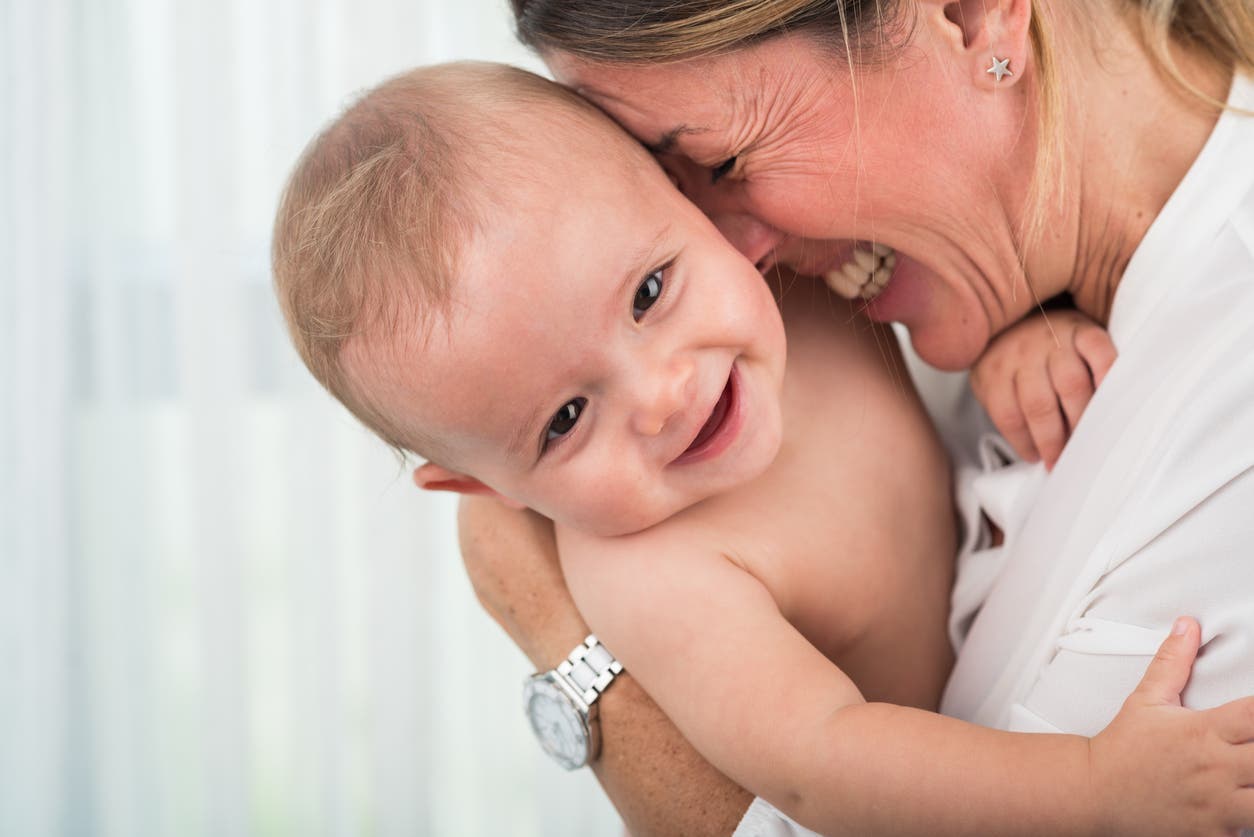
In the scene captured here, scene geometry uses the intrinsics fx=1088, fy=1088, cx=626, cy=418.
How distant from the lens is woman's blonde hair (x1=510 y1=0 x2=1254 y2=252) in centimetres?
104

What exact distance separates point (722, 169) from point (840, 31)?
0.65 feet

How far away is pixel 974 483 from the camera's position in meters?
1.33

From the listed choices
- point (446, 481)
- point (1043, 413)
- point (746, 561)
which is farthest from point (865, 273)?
point (446, 481)

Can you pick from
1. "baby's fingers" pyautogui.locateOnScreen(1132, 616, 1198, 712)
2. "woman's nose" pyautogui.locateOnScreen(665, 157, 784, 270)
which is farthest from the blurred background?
"baby's fingers" pyautogui.locateOnScreen(1132, 616, 1198, 712)

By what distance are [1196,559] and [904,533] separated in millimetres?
406

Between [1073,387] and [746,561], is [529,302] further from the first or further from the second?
[1073,387]

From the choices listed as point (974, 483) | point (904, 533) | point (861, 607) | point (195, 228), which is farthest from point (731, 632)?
point (195, 228)

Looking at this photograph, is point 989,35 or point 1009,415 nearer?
point 989,35

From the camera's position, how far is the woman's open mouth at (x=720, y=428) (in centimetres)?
110

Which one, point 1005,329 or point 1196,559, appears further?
point 1005,329

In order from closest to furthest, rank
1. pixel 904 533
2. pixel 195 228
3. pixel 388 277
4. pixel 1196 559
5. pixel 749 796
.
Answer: pixel 1196 559 < pixel 388 277 < pixel 749 796 < pixel 904 533 < pixel 195 228

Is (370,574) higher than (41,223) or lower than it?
lower

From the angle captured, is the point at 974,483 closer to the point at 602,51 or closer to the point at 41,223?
the point at 602,51

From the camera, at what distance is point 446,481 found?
1.22m
